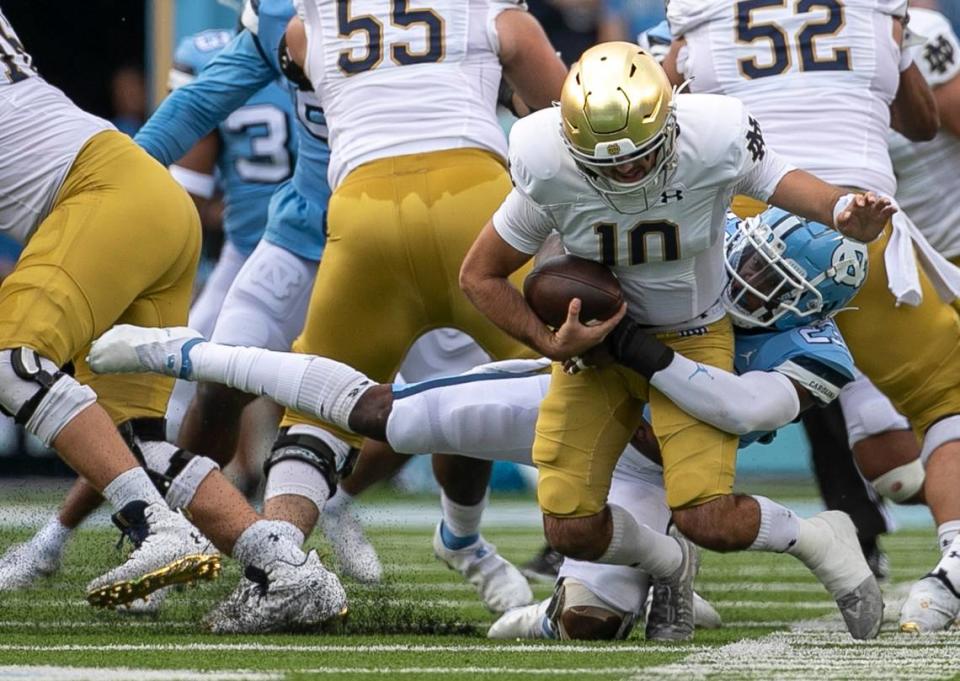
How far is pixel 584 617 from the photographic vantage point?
4.12 meters

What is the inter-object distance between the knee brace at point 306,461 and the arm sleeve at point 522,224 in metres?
0.94

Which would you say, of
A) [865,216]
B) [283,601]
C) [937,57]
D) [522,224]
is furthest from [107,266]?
[937,57]

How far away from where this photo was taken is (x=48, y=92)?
436 centimetres

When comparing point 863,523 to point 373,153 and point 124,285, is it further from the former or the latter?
point 124,285

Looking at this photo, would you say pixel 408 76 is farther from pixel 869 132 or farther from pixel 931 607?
pixel 931 607

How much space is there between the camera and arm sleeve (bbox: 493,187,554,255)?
12.5 ft

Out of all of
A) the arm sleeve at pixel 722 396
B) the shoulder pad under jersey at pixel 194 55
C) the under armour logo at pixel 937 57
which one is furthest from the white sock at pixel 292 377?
the shoulder pad under jersey at pixel 194 55

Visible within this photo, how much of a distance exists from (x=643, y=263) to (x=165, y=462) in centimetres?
124

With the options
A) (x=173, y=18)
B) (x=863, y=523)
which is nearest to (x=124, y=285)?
(x=863, y=523)

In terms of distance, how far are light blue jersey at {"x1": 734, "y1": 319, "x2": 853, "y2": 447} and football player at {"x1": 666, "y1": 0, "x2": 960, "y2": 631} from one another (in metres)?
0.32

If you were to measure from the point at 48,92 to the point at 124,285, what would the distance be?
533 millimetres

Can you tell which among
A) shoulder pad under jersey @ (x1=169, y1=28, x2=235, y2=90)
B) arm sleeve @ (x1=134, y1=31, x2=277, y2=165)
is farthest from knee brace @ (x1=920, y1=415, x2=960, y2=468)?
shoulder pad under jersey @ (x1=169, y1=28, x2=235, y2=90)

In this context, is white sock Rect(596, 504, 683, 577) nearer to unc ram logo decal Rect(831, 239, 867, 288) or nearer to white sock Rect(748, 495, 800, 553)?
white sock Rect(748, 495, 800, 553)

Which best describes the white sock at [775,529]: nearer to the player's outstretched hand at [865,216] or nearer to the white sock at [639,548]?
the white sock at [639,548]
